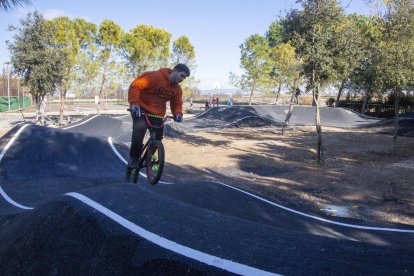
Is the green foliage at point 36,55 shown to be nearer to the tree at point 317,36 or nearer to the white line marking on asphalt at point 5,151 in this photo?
the white line marking on asphalt at point 5,151

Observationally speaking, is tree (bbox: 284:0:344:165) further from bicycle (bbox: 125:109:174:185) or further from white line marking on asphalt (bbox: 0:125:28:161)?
white line marking on asphalt (bbox: 0:125:28:161)

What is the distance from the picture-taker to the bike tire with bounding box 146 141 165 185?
5219mm

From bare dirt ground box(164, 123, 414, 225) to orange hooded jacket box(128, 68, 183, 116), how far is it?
3671 mm

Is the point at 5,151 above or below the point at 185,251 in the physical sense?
below

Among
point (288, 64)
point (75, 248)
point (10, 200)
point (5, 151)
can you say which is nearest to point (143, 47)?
point (288, 64)

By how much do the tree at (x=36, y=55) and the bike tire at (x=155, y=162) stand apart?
54.9 ft

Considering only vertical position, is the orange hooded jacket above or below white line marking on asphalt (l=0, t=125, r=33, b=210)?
above

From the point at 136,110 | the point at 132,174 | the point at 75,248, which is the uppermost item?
the point at 136,110

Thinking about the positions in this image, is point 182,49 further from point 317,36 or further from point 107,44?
point 317,36

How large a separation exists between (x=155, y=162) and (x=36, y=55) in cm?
1716

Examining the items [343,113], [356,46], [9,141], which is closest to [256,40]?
[343,113]

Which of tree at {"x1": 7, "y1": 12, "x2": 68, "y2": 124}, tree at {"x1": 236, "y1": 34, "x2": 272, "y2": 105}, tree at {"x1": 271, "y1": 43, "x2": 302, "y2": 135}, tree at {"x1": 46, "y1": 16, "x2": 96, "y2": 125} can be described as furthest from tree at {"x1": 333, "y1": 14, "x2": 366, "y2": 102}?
tree at {"x1": 236, "y1": 34, "x2": 272, "y2": 105}

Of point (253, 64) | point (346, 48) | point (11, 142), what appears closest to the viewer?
point (11, 142)

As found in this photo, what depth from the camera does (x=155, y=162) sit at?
543 centimetres
